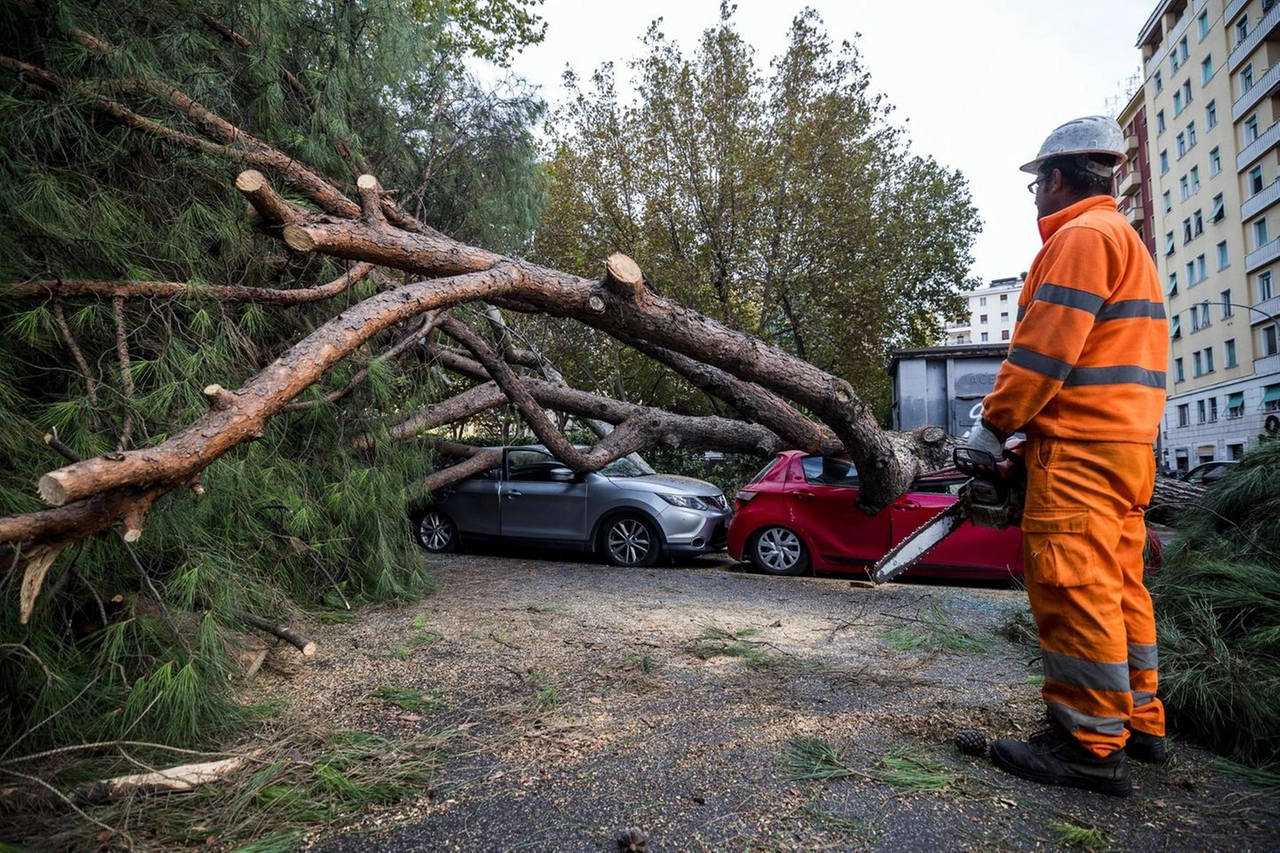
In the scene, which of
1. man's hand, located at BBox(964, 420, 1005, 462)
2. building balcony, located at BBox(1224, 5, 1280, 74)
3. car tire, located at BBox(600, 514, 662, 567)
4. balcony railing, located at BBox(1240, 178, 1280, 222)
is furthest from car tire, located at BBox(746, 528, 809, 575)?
building balcony, located at BBox(1224, 5, 1280, 74)

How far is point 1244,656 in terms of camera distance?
2932 mm

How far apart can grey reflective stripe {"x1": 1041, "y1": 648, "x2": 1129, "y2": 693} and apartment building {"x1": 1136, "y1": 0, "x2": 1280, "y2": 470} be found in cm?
2927

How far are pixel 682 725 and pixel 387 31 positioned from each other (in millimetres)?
5559

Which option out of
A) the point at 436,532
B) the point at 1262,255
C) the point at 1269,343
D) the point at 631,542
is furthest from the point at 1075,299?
the point at 1262,255

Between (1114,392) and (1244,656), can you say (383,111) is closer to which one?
(1114,392)

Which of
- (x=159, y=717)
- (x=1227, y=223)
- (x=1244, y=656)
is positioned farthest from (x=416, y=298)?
(x=1227, y=223)

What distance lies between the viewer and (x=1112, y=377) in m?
2.50

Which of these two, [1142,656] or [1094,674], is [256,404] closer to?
[1094,674]

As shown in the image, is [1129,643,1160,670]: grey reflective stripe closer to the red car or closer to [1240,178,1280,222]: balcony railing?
the red car

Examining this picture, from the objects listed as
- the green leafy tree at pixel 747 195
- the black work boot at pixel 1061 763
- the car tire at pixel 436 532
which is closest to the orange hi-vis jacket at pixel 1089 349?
the black work boot at pixel 1061 763

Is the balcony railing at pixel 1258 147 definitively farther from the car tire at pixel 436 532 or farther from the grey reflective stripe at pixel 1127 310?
the grey reflective stripe at pixel 1127 310

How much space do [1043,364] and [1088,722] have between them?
1137mm

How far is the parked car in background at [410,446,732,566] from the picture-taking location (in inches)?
331

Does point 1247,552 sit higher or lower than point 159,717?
higher
